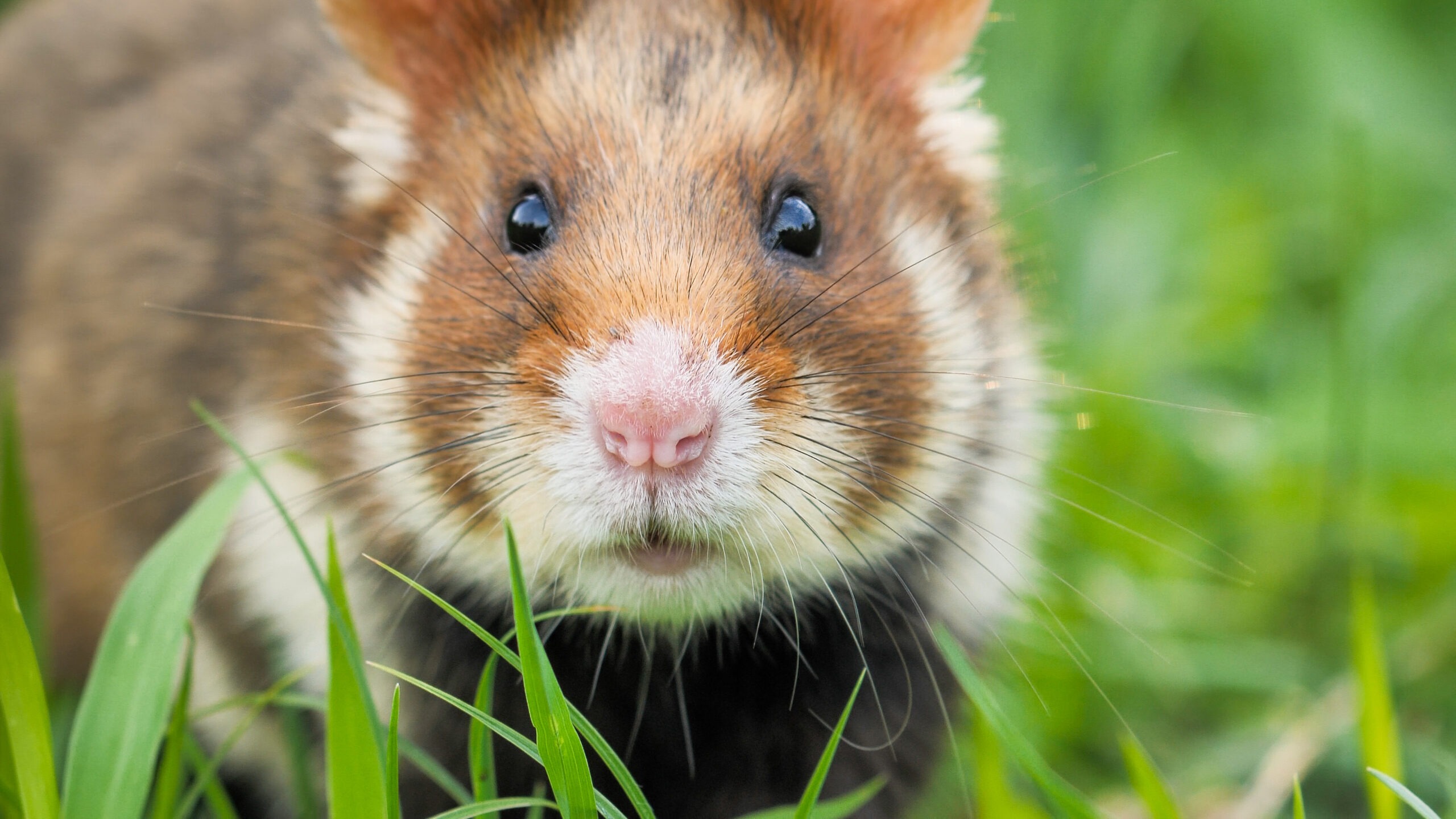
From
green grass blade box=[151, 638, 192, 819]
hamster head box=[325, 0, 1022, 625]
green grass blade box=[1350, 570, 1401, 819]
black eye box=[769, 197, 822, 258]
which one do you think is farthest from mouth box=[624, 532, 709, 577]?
green grass blade box=[1350, 570, 1401, 819]

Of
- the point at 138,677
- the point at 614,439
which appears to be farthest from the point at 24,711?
the point at 614,439

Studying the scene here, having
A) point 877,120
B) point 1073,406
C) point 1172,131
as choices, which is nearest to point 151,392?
point 877,120

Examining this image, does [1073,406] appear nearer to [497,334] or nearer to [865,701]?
[865,701]

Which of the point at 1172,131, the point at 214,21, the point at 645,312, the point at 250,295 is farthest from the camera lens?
the point at 1172,131

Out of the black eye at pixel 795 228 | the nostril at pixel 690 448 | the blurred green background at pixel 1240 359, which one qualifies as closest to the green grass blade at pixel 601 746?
the nostril at pixel 690 448

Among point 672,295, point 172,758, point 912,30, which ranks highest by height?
point 912,30

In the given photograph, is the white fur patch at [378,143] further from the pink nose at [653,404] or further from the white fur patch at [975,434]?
the white fur patch at [975,434]

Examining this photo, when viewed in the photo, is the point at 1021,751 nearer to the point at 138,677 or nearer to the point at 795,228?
the point at 795,228
